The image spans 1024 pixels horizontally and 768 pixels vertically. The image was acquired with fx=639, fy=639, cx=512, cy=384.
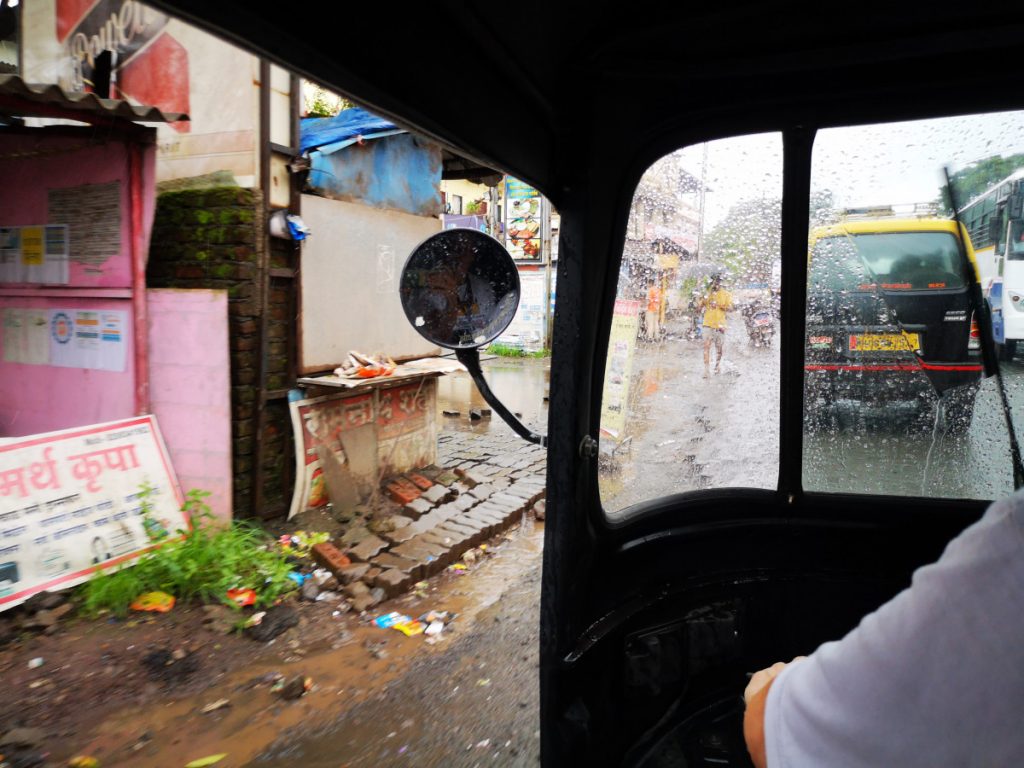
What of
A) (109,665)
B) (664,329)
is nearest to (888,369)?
(664,329)

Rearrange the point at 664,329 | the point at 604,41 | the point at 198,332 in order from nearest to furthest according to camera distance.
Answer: the point at 604,41, the point at 664,329, the point at 198,332

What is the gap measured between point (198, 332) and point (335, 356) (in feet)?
4.44

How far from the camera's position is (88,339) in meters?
5.30

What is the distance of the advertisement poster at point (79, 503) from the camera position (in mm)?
4086

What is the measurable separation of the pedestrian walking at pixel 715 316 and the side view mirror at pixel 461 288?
623 millimetres

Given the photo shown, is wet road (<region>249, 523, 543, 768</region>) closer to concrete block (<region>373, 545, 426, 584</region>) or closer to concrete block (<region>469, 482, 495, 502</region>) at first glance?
concrete block (<region>373, 545, 426, 584</region>)

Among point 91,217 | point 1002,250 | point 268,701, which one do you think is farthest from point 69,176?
point 1002,250

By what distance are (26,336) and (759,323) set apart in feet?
20.3

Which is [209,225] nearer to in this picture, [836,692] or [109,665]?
[109,665]

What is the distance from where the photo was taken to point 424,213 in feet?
23.9

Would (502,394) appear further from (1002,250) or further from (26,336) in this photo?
(1002,250)

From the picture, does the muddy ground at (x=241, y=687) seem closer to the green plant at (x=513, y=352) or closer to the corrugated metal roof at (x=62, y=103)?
the corrugated metal roof at (x=62, y=103)

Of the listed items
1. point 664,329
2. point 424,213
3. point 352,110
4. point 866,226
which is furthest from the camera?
point 424,213

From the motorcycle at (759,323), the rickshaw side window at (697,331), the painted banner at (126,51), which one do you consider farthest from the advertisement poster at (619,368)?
the painted banner at (126,51)
